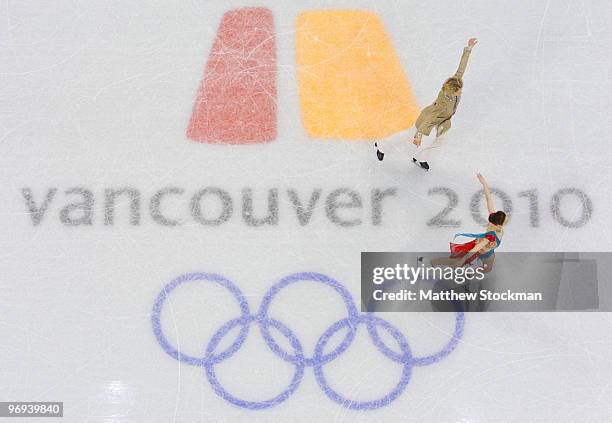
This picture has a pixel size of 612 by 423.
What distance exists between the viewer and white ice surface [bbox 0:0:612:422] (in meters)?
5.44

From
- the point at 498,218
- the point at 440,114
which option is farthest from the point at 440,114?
the point at 498,218

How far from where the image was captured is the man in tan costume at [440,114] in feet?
16.2

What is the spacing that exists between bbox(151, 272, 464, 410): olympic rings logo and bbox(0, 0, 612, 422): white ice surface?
0.20ft

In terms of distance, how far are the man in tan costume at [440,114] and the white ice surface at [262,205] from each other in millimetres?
183

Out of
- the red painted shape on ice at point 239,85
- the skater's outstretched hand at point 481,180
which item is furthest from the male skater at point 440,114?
the red painted shape on ice at point 239,85

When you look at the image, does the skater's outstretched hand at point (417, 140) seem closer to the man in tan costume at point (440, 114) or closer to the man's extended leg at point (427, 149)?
the man in tan costume at point (440, 114)

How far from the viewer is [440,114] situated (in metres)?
5.11

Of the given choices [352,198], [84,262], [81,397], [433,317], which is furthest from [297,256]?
[81,397]

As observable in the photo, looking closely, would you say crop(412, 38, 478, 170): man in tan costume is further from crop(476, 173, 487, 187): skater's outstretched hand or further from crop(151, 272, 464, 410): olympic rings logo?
crop(151, 272, 464, 410): olympic rings logo

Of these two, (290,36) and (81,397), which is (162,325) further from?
(290,36)

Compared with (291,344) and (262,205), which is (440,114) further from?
(291,344)

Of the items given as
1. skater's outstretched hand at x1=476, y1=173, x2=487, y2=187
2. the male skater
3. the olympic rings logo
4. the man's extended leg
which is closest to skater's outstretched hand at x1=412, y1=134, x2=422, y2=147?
the male skater

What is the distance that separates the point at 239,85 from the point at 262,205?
1086 millimetres

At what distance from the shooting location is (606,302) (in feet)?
18.1
